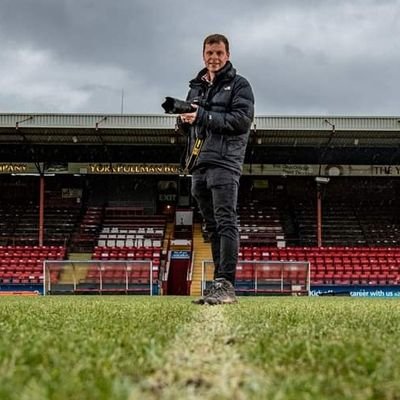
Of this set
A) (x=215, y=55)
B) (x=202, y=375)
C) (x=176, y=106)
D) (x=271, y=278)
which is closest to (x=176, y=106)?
(x=176, y=106)

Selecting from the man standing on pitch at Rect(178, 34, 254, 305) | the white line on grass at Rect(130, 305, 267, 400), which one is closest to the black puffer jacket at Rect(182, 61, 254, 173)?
the man standing on pitch at Rect(178, 34, 254, 305)

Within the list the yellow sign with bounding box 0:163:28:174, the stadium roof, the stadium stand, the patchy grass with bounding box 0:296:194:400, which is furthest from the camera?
the yellow sign with bounding box 0:163:28:174

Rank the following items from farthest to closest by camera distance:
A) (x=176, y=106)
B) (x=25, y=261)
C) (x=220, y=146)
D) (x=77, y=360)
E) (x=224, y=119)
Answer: (x=25, y=261) < (x=220, y=146) < (x=224, y=119) < (x=176, y=106) < (x=77, y=360)

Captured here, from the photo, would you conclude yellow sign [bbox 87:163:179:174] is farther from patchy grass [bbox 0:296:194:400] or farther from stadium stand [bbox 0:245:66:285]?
patchy grass [bbox 0:296:194:400]

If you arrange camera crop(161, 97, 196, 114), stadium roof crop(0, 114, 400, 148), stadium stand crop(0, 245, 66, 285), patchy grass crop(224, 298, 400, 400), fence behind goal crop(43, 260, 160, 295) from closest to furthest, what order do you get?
patchy grass crop(224, 298, 400, 400), camera crop(161, 97, 196, 114), fence behind goal crop(43, 260, 160, 295), stadium stand crop(0, 245, 66, 285), stadium roof crop(0, 114, 400, 148)

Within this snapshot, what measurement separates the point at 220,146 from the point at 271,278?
12969mm

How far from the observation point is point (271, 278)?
1761 centimetres

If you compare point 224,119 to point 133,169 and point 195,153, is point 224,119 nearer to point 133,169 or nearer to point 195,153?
point 195,153

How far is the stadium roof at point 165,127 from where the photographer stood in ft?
73.4

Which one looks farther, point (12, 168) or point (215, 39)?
point (12, 168)

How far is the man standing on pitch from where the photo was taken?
4.88 metres

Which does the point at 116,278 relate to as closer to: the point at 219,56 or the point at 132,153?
the point at 132,153

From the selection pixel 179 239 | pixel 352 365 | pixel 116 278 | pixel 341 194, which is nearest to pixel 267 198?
pixel 341 194

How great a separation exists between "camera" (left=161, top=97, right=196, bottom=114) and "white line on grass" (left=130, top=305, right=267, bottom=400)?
2.92m
